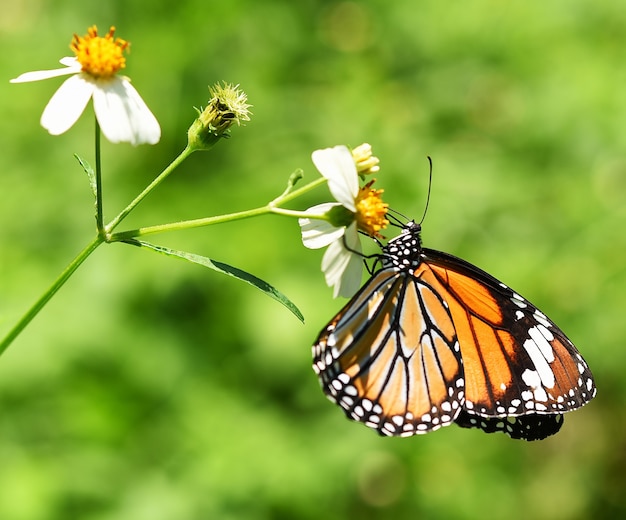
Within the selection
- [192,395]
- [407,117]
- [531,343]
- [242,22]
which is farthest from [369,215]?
[242,22]

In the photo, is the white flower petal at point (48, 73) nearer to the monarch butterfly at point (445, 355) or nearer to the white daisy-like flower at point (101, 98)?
the white daisy-like flower at point (101, 98)

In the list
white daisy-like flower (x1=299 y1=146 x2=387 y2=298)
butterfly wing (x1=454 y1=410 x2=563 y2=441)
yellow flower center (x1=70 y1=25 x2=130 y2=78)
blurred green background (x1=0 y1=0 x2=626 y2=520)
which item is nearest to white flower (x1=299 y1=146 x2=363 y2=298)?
white daisy-like flower (x1=299 y1=146 x2=387 y2=298)

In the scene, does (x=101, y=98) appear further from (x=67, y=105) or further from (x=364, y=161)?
(x=364, y=161)

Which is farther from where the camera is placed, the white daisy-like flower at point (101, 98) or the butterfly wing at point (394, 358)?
the butterfly wing at point (394, 358)

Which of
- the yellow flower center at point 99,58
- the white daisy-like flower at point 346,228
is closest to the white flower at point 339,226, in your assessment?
the white daisy-like flower at point 346,228

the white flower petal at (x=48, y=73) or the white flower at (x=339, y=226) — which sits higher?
the white flower at (x=339, y=226)

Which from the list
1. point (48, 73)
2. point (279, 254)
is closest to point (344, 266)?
point (48, 73)

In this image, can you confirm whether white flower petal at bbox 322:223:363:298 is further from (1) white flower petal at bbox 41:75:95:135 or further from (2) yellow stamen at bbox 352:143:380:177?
(1) white flower petal at bbox 41:75:95:135
